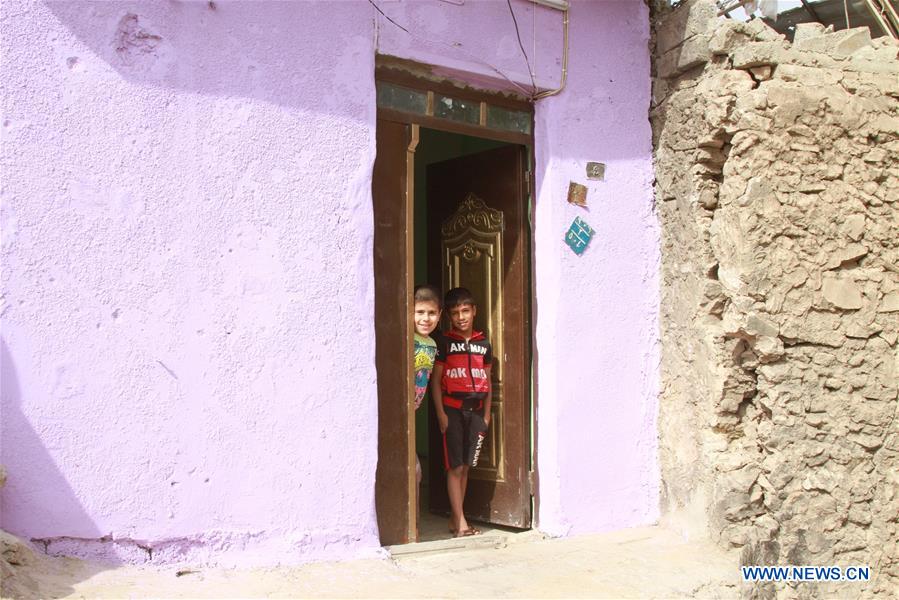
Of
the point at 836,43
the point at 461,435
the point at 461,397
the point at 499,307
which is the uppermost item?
the point at 836,43

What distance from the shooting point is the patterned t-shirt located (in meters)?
5.30

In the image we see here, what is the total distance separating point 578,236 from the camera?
5.53m

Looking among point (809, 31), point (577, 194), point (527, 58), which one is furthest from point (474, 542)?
point (809, 31)

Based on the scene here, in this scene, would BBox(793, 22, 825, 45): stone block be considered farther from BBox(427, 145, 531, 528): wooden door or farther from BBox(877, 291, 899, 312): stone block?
BBox(427, 145, 531, 528): wooden door

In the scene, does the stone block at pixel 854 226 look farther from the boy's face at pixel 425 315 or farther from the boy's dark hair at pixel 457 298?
the boy's face at pixel 425 315

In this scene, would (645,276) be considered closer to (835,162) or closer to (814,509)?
(835,162)

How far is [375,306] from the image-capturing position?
4941 millimetres

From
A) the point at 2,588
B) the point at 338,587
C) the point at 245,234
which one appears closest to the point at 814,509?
the point at 338,587

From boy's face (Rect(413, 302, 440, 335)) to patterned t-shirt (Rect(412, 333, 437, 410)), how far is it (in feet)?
0.23

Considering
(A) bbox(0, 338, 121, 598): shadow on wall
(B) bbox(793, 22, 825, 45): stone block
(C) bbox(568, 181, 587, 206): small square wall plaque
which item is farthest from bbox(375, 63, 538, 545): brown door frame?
A: (B) bbox(793, 22, 825, 45): stone block

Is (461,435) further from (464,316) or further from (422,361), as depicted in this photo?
(464,316)

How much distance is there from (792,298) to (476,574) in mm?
2283

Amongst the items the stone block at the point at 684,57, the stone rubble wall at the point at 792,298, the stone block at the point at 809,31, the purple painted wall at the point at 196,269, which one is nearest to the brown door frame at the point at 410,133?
the purple painted wall at the point at 196,269

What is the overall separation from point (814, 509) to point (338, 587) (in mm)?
2656
